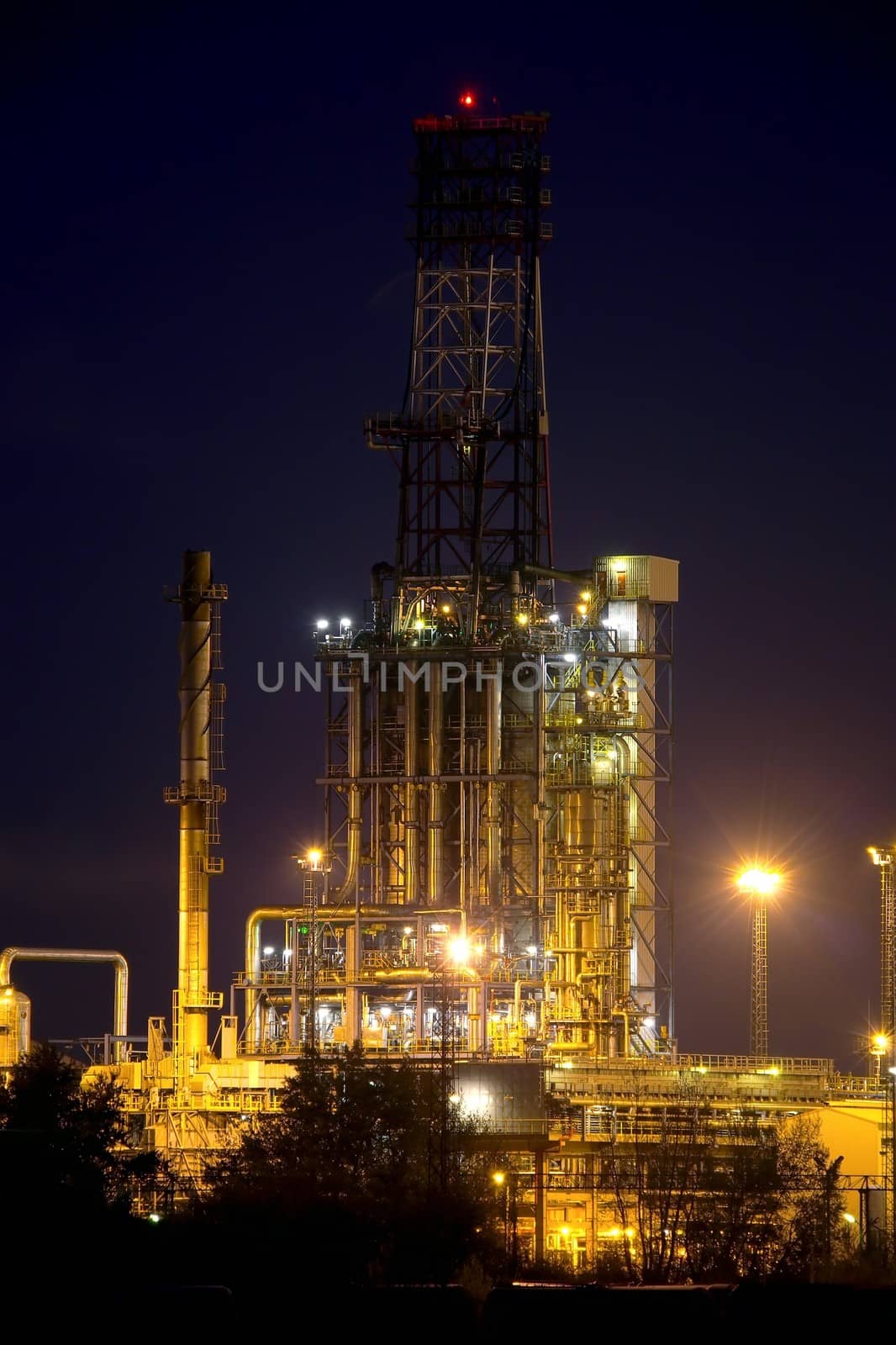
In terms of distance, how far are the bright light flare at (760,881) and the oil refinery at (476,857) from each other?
1336mm

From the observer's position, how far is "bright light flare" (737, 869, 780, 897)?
329 feet

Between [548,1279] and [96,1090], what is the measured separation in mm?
21342

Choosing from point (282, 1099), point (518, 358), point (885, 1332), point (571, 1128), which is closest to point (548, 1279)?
point (885, 1332)

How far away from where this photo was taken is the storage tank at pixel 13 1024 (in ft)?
299

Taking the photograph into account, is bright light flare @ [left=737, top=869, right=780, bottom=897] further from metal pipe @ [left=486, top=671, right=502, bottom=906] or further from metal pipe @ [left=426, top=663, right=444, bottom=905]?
metal pipe @ [left=426, top=663, right=444, bottom=905]

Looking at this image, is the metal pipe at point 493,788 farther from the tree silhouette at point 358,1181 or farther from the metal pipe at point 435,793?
the tree silhouette at point 358,1181

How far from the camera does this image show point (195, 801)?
9225 centimetres

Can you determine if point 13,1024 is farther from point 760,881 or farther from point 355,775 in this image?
point 760,881

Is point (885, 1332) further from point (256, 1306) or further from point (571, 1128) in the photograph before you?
point (571, 1128)

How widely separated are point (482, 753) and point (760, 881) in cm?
1371

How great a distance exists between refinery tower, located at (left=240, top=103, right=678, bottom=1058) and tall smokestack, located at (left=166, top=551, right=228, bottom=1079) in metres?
2.14

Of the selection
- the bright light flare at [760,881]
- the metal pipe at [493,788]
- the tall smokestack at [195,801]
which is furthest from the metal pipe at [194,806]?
the bright light flare at [760,881]

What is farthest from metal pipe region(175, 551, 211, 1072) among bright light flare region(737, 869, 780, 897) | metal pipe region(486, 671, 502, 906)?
bright light flare region(737, 869, 780, 897)

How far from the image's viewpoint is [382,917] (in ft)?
295
